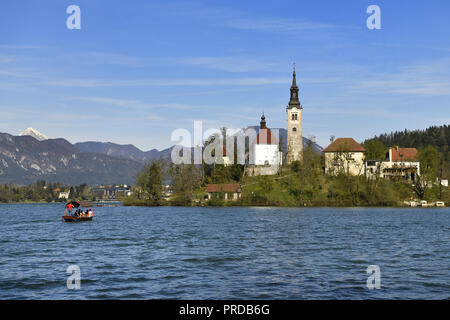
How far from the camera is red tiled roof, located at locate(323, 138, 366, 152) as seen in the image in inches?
5925

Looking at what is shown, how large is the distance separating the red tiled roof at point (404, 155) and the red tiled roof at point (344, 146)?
930 centimetres

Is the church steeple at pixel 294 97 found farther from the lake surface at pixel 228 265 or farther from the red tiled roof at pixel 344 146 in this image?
the lake surface at pixel 228 265

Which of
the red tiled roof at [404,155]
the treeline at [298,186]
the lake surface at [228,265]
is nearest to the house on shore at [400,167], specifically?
the red tiled roof at [404,155]

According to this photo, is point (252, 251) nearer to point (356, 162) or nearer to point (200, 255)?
point (200, 255)


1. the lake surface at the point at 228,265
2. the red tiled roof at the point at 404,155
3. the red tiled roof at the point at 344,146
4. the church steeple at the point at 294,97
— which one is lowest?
the lake surface at the point at 228,265

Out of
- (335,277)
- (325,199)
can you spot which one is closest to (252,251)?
(335,277)

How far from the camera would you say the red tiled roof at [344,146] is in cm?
15050

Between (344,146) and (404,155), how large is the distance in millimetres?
19260

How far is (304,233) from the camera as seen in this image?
59.3m

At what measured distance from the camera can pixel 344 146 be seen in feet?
496

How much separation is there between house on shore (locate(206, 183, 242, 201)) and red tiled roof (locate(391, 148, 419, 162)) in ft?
158

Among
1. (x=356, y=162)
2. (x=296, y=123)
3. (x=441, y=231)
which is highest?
(x=296, y=123)

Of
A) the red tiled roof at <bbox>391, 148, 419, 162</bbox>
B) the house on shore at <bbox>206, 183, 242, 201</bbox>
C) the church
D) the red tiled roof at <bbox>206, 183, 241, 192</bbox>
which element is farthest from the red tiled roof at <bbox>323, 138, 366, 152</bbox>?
the house on shore at <bbox>206, 183, 242, 201</bbox>

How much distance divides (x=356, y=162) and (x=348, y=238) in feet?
341
